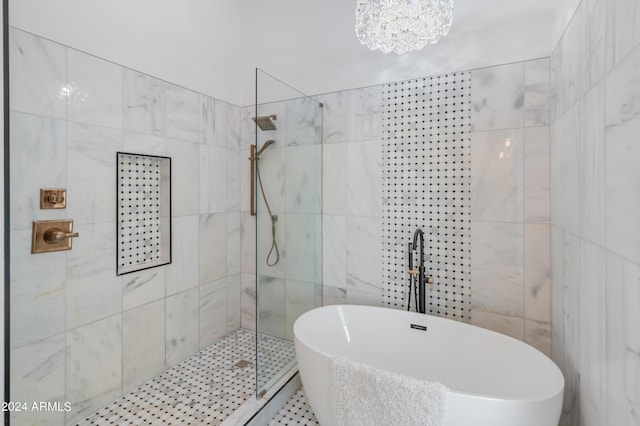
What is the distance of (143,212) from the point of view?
208 centimetres

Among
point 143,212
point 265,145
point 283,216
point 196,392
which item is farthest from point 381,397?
point 143,212

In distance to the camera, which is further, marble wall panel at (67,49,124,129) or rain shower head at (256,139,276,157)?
rain shower head at (256,139,276,157)

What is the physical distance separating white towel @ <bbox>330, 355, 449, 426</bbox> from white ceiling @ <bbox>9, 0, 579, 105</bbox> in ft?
5.99

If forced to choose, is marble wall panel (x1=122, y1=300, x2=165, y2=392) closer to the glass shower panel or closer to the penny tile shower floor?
the penny tile shower floor

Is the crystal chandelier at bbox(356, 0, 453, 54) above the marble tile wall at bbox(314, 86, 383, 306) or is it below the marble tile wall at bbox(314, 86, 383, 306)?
above

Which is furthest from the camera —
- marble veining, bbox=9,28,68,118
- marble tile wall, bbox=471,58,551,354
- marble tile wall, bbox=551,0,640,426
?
marble tile wall, bbox=471,58,551,354

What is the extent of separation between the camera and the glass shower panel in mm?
1841

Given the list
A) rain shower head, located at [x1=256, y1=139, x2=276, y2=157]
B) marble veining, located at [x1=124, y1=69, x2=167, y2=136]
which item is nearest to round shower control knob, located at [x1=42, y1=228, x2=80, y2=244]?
marble veining, located at [x1=124, y1=69, x2=167, y2=136]

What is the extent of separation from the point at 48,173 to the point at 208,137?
1153 millimetres

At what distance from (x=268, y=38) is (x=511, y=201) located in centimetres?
237

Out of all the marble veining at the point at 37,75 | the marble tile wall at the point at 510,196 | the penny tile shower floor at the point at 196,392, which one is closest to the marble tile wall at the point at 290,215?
the penny tile shower floor at the point at 196,392

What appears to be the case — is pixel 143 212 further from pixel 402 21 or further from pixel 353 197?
pixel 402 21

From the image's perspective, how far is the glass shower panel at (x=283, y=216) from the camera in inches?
72.5

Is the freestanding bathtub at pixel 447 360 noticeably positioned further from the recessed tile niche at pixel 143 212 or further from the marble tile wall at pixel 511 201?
the recessed tile niche at pixel 143 212
